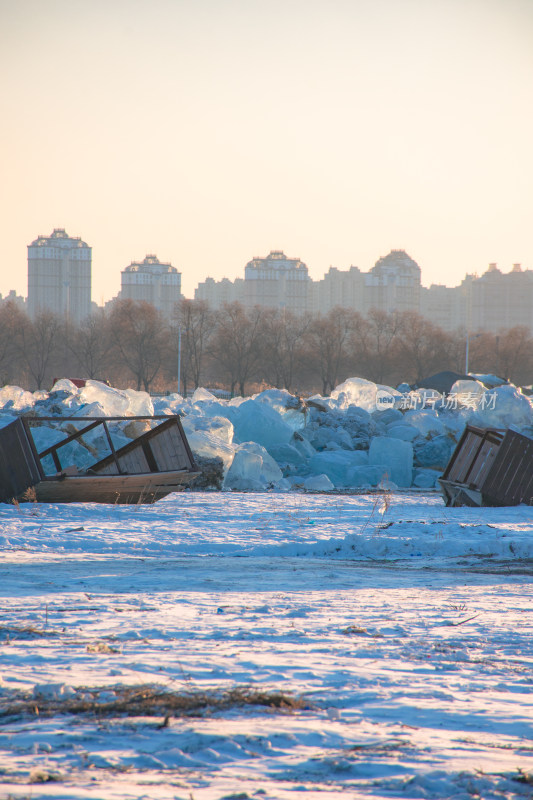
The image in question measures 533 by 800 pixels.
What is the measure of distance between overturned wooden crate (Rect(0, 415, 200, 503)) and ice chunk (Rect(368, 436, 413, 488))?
7.90 m

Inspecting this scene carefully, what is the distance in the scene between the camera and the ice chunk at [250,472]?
1723 centimetres

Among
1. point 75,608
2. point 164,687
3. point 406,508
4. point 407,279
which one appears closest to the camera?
Result: point 164,687

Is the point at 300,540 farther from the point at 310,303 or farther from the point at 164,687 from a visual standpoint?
the point at 310,303

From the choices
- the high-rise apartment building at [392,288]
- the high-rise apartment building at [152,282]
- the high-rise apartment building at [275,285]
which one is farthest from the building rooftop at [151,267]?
the high-rise apartment building at [392,288]

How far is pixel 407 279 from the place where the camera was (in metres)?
176

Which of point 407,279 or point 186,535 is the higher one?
point 407,279

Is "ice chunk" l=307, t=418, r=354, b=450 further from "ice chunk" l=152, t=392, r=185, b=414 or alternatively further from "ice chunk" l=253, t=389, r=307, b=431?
"ice chunk" l=152, t=392, r=185, b=414

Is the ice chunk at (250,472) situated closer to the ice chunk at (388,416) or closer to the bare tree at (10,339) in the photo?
the ice chunk at (388,416)

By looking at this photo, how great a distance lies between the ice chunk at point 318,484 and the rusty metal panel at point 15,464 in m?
7.15

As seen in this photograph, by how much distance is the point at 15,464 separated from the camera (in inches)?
448

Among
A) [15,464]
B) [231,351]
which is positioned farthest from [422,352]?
[15,464]

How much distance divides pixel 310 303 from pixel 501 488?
16968 cm

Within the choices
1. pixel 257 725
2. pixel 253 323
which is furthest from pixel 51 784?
pixel 253 323

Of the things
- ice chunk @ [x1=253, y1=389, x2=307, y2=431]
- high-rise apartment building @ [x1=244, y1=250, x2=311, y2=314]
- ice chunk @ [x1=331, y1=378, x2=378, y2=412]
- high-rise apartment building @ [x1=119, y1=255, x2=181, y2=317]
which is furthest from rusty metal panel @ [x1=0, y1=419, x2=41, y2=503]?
high-rise apartment building @ [x1=119, y1=255, x2=181, y2=317]
